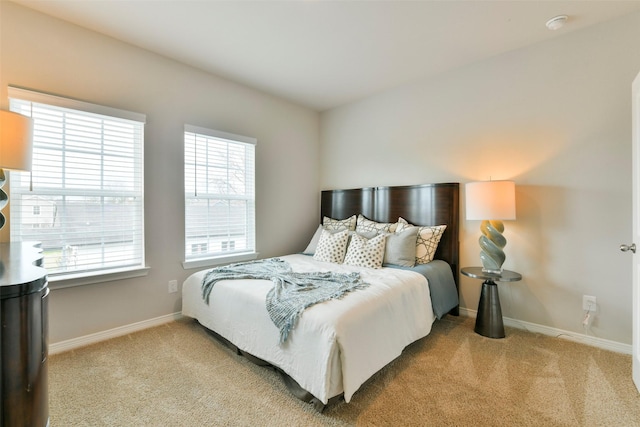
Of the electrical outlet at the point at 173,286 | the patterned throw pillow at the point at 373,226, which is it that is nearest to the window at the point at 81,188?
the electrical outlet at the point at 173,286

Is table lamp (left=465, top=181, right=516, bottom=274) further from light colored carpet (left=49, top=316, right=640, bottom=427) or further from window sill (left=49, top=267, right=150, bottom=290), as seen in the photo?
window sill (left=49, top=267, right=150, bottom=290)

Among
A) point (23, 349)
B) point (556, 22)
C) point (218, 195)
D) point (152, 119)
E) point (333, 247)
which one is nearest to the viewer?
point (23, 349)

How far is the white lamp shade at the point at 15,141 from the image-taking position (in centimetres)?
153

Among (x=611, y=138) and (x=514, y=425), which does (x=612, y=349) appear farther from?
(x=611, y=138)

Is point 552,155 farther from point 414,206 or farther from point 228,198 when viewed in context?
point 228,198

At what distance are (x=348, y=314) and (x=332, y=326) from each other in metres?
0.15

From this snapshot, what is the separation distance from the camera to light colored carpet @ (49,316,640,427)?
1518mm

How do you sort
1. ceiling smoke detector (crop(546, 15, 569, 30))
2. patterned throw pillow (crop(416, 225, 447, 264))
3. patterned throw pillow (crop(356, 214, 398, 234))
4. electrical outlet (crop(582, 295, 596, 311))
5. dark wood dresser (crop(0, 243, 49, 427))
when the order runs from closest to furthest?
dark wood dresser (crop(0, 243, 49, 427)) < ceiling smoke detector (crop(546, 15, 569, 30)) < electrical outlet (crop(582, 295, 596, 311)) < patterned throw pillow (crop(416, 225, 447, 264)) < patterned throw pillow (crop(356, 214, 398, 234))

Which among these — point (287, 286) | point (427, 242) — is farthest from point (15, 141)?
point (427, 242)

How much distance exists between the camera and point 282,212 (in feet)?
12.7

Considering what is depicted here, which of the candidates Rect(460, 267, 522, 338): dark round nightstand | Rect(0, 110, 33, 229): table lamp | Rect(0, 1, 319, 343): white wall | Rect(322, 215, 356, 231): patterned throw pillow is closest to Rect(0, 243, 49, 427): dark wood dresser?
Rect(0, 110, 33, 229): table lamp

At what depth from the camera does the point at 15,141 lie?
1.59 m

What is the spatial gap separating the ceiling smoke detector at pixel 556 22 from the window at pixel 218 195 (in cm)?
301

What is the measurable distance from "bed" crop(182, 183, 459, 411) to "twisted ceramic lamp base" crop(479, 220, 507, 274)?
0.40 meters
